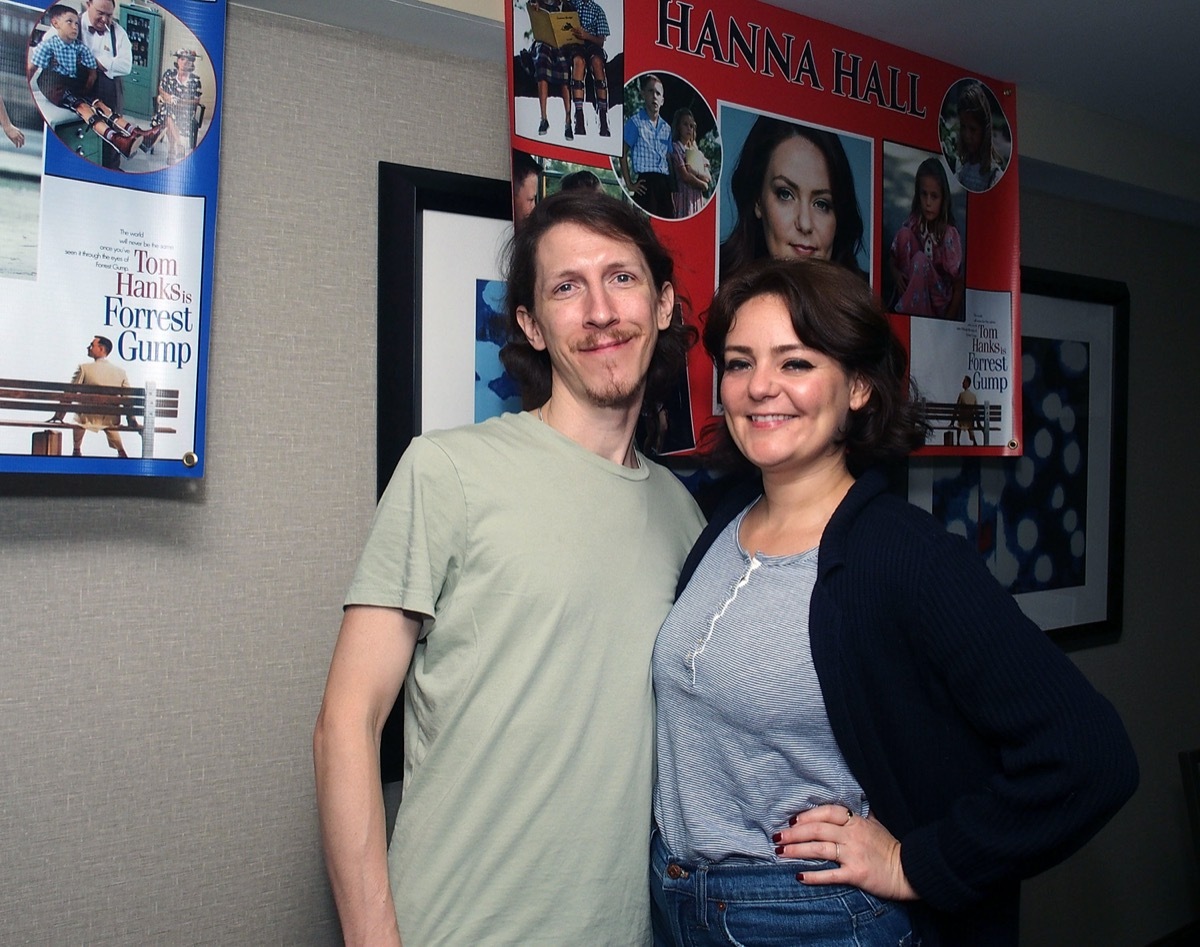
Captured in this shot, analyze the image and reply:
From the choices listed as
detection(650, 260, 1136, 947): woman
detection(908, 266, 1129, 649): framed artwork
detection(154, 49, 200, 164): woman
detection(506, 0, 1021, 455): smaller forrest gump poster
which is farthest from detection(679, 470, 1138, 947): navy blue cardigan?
detection(908, 266, 1129, 649): framed artwork

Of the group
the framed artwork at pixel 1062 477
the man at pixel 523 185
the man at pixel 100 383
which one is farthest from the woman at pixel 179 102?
the framed artwork at pixel 1062 477

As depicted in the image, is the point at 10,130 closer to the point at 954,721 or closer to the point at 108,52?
the point at 108,52

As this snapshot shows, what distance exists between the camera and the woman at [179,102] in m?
1.27

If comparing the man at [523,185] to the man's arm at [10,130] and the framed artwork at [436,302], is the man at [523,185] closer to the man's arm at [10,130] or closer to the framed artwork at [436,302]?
the framed artwork at [436,302]

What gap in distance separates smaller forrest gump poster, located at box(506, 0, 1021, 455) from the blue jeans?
0.78 m

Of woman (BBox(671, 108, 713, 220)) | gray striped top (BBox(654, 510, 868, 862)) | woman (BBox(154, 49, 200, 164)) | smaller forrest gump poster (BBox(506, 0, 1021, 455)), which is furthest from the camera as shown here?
woman (BBox(671, 108, 713, 220))

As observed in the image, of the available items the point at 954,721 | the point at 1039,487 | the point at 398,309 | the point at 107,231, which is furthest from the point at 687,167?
the point at 1039,487

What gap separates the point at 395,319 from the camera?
1.51 m

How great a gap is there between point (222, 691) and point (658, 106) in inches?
A: 48.4

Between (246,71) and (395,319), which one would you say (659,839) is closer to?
(395,319)

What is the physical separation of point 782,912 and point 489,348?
98 cm

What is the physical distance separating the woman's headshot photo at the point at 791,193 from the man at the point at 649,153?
0.46 ft

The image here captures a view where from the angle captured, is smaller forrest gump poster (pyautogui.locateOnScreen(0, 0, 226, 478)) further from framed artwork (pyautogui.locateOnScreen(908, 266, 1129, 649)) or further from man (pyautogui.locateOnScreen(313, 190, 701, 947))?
framed artwork (pyautogui.locateOnScreen(908, 266, 1129, 649))

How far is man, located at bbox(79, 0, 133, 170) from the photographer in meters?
1.21
